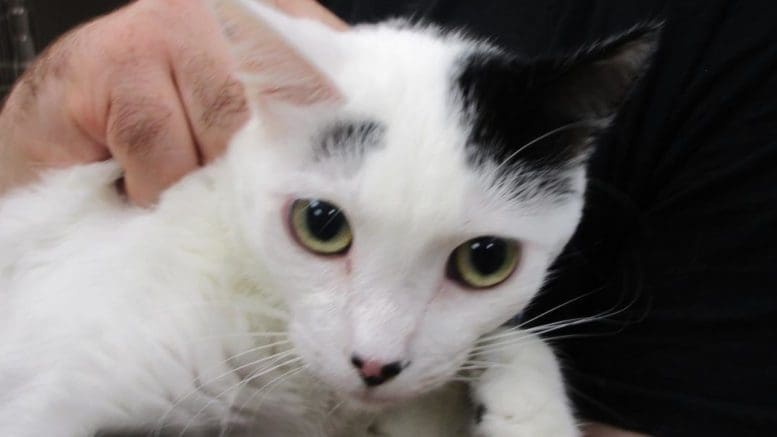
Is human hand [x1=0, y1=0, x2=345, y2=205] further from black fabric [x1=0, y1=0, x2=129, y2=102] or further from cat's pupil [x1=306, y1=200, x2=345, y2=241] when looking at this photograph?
black fabric [x1=0, y1=0, x2=129, y2=102]

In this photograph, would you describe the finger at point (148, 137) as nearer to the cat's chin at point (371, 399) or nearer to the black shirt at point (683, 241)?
the cat's chin at point (371, 399)

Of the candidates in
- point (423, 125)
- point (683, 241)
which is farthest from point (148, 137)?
point (683, 241)

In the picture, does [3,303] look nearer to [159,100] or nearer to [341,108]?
[159,100]

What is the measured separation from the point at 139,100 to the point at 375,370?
0.50 m

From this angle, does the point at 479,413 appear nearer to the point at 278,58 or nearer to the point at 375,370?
the point at 375,370

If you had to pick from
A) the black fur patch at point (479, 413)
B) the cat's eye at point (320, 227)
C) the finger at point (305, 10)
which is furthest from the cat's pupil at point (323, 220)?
the finger at point (305, 10)

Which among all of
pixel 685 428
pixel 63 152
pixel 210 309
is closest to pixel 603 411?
pixel 685 428

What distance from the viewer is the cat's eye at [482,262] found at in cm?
63

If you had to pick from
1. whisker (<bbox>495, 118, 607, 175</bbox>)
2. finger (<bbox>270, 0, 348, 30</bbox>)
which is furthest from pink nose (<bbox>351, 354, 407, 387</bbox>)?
finger (<bbox>270, 0, 348, 30</bbox>)

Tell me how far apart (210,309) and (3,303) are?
0.30 m

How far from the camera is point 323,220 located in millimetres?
624

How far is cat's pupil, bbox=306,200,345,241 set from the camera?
2.02 ft

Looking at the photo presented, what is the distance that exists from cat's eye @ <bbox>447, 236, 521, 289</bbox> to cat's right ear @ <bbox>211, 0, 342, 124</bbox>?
19cm

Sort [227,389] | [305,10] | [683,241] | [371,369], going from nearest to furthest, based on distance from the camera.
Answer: [371,369]
[227,389]
[683,241]
[305,10]
